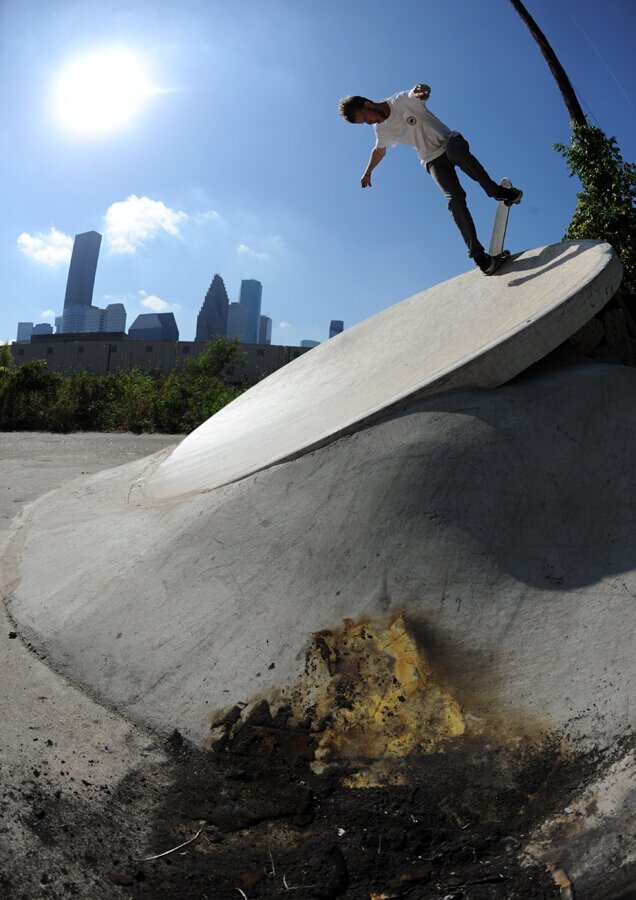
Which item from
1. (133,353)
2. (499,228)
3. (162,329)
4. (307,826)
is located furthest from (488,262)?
(162,329)


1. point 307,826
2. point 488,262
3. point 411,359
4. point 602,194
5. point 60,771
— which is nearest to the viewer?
point 307,826

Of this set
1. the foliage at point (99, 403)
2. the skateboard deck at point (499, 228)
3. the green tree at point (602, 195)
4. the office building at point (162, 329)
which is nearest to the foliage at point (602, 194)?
the green tree at point (602, 195)

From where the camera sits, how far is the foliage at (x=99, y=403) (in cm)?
1336

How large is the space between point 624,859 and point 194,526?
2.47 meters

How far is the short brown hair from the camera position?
5086 mm

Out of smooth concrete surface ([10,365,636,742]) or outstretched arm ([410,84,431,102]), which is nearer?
smooth concrete surface ([10,365,636,742])

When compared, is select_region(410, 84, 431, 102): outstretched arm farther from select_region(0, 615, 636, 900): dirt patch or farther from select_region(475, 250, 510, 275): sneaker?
select_region(0, 615, 636, 900): dirt patch

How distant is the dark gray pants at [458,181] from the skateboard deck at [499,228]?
Result: 0.81 feet

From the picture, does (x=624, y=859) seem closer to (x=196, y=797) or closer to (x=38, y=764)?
(x=196, y=797)

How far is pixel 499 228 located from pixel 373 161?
125 centimetres

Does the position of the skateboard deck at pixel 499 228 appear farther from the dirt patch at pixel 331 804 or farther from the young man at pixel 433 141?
the dirt patch at pixel 331 804

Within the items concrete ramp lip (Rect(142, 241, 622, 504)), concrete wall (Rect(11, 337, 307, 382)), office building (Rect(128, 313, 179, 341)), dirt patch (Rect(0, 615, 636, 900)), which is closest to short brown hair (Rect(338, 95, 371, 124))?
concrete ramp lip (Rect(142, 241, 622, 504))

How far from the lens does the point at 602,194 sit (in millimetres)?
11711

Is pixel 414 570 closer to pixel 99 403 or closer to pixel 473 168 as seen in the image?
pixel 473 168
